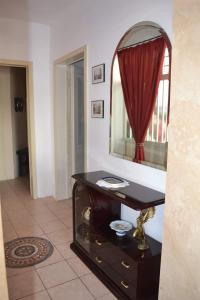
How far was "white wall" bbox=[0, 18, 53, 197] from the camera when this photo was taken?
3.46 m

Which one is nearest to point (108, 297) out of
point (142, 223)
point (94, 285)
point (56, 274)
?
point (94, 285)

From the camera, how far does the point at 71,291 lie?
1954 mm

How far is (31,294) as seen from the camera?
75.5 inches

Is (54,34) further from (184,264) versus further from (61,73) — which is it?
(184,264)

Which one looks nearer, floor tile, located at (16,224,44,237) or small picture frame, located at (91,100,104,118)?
small picture frame, located at (91,100,104,118)

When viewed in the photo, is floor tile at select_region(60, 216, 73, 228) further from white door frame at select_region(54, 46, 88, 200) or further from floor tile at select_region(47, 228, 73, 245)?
white door frame at select_region(54, 46, 88, 200)

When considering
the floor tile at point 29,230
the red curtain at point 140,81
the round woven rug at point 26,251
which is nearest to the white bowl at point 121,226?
the red curtain at point 140,81

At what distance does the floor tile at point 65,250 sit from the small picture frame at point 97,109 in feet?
4.66

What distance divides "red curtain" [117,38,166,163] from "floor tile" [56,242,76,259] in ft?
3.88

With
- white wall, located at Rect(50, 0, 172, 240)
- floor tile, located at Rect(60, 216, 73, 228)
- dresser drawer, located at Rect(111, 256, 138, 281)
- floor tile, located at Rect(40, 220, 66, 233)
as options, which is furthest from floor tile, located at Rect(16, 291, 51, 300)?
floor tile, located at Rect(60, 216, 73, 228)

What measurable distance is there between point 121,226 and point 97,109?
47.7 inches

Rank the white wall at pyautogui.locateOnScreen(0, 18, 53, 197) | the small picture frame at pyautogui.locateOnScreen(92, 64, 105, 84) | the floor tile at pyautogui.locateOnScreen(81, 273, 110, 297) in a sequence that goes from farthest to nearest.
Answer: the white wall at pyautogui.locateOnScreen(0, 18, 53, 197), the small picture frame at pyautogui.locateOnScreen(92, 64, 105, 84), the floor tile at pyautogui.locateOnScreen(81, 273, 110, 297)

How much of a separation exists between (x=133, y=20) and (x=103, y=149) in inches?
47.8

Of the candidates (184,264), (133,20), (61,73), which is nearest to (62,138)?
(61,73)
